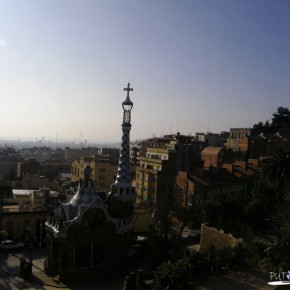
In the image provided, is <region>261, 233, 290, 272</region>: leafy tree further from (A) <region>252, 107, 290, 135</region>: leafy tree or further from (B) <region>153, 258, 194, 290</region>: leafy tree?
(A) <region>252, 107, 290, 135</region>: leafy tree

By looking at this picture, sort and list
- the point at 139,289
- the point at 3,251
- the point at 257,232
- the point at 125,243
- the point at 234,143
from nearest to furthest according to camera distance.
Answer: the point at 139,289 → the point at 125,243 → the point at 3,251 → the point at 257,232 → the point at 234,143

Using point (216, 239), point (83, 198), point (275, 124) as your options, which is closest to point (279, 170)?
point (216, 239)

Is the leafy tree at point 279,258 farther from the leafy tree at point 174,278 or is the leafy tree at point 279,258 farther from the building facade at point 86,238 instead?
the building facade at point 86,238

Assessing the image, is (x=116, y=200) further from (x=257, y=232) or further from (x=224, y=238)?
(x=257, y=232)

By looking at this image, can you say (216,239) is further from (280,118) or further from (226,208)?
(280,118)

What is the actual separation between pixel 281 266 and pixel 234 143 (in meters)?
67.0

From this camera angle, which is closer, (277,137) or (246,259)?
(246,259)

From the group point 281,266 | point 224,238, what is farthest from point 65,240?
point 281,266

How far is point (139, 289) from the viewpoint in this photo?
16.8 metres

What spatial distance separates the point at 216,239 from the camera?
2661 cm

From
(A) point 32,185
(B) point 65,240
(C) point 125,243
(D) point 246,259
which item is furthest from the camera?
(A) point 32,185

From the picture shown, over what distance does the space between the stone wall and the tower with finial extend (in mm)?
5487

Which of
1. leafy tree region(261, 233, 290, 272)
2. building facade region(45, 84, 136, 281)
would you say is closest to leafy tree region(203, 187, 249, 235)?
building facade region(45, 84, 136, 281)

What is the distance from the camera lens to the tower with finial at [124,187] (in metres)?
26.4
